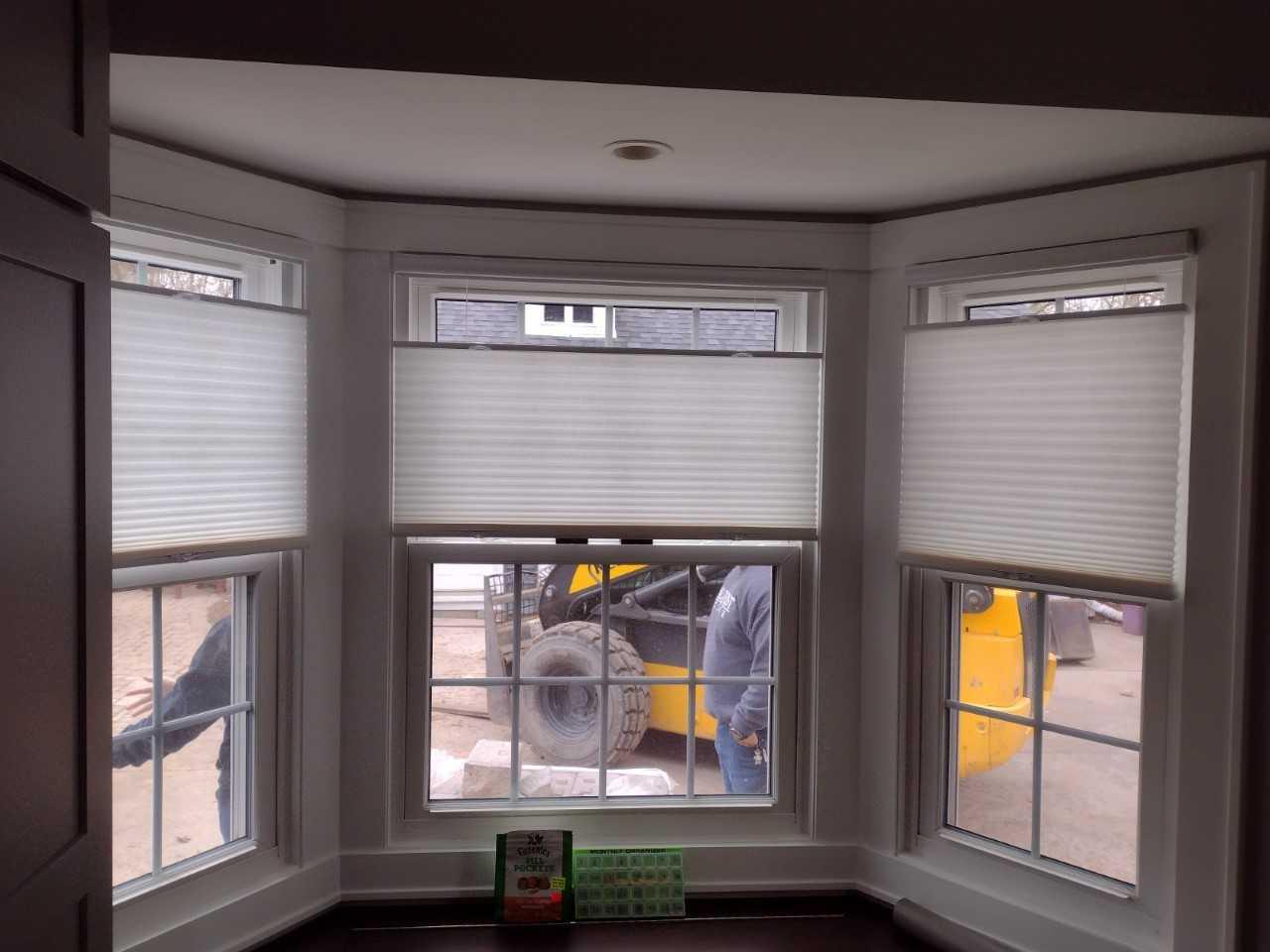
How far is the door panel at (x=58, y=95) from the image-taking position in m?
0.92

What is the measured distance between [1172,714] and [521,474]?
5.09 feet

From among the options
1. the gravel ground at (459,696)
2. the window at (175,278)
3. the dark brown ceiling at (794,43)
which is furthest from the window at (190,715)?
the dark brown ceiling at (794,43)

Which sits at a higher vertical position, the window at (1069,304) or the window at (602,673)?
the window at (1069,304)

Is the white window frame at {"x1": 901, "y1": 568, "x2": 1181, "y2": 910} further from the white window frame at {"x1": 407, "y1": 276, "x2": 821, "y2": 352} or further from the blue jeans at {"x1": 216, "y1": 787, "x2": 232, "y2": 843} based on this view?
the blue jeans at {"x1": 216, "y1": 787, "x2": 232, "y2": 843}

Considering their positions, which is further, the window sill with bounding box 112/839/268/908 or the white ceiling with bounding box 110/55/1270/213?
the window sill with bounding box 112/839/268/908

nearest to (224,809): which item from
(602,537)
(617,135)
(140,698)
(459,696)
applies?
(140,698)

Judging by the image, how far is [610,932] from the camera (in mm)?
2172

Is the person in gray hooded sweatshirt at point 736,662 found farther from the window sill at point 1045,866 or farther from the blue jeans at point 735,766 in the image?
the window sill at point 1045,866

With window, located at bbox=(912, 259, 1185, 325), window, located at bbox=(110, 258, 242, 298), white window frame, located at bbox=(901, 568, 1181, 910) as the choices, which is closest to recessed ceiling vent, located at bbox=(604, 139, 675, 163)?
window, located at bbox=(912, 259, 1185, 325)

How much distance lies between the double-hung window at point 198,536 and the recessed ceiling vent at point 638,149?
0.85 metres

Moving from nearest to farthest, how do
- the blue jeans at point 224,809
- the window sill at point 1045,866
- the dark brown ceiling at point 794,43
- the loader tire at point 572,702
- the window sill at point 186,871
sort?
1. the dark brown ceiling at point 794,43
2. the window sill at point 186,871
3. the window sill at point 1045,866
4. the blue jeans at point 224,809
5. the loader tire at point 572,702

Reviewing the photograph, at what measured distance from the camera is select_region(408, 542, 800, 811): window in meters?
2.34

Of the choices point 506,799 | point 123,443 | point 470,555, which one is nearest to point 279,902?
point 506,799

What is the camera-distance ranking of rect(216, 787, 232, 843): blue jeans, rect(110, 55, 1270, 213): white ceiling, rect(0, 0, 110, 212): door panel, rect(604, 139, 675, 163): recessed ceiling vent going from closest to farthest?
rect(0, 0, 110, 212): door panel
rect(110, 55, 1270, 213): white ceiling
rect(604, 139, 675, 163): recessed ceiling vent
rect(216, 787, 232, 843): blue jeans
